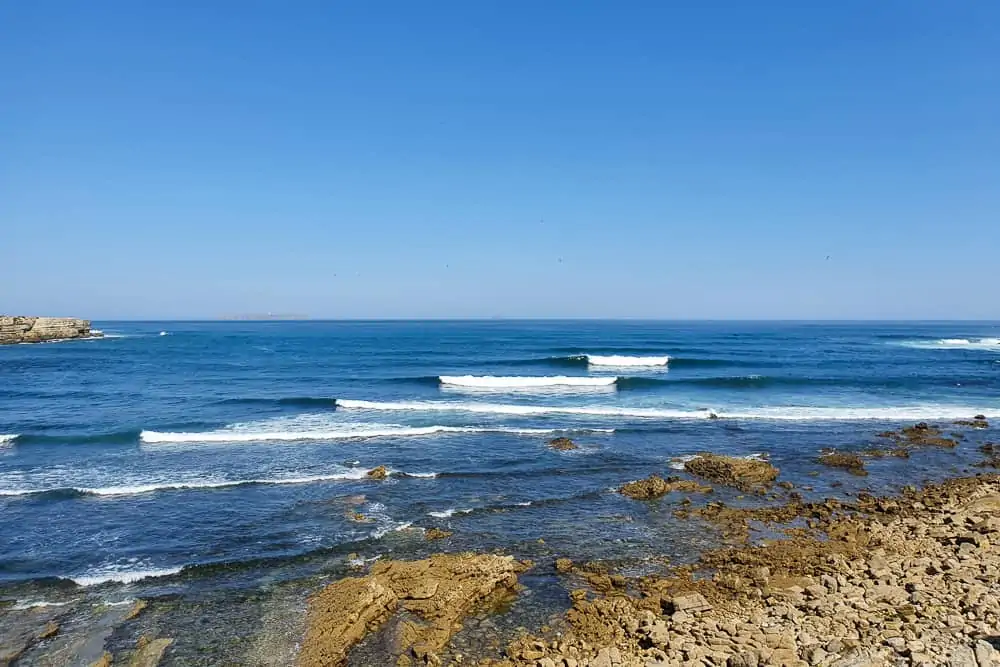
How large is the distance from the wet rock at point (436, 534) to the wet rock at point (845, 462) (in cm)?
1115

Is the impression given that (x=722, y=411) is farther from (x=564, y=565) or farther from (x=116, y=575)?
(x=116, y=575)

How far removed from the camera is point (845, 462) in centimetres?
1587

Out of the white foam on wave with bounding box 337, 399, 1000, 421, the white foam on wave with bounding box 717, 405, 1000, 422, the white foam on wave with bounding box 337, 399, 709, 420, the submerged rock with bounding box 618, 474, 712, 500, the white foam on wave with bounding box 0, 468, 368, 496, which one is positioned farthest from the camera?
the white foam on wave with bounding box 337, 399, 709, 420

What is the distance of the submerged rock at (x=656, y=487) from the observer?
43.3ft

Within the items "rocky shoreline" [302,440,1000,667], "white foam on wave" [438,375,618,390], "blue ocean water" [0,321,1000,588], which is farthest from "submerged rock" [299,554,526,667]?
"white foam on wave" [438,375,618,390]

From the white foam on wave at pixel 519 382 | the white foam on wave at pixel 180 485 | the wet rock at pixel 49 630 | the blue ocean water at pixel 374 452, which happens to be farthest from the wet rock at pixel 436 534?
the white foam on wave at pixel 519 382

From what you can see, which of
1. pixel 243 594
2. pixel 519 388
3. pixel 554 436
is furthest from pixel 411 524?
pixel 519 388

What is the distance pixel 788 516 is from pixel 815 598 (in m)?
4.14

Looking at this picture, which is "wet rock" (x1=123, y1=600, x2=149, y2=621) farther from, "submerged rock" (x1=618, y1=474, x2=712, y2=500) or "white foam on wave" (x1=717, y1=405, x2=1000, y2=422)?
"white foam on wave" (x1=717, y1=405, x2=1000, y2=422)

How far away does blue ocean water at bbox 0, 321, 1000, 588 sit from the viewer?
35.0ft

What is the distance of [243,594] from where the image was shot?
877 cm

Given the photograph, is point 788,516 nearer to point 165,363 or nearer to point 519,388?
point 519,388

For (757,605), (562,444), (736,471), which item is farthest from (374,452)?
(757,605)

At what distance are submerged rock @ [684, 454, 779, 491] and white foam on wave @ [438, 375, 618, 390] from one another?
17.4 meters
